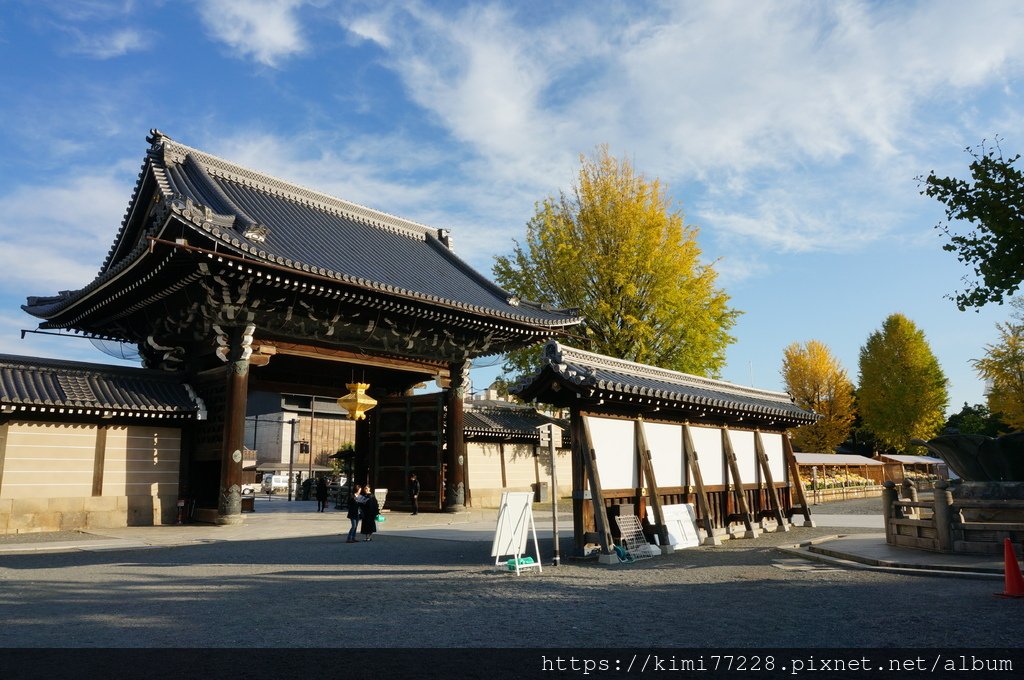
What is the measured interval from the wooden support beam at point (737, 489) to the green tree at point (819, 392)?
3597 centimetres

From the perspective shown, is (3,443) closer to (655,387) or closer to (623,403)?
(623,403)

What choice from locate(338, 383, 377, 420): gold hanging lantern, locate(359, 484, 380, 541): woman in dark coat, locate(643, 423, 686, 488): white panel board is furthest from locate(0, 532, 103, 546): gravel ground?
locate(643, 423, 686, 488): white panel board

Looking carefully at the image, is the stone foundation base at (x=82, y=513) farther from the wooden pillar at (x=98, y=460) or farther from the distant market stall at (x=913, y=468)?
the distant market stall at (x=913, y=468)

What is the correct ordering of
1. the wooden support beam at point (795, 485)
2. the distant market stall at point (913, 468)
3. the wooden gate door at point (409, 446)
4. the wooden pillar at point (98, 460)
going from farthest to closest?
the distant market stall at point (913, 468) < the wooden gate door at point (409, 446) < the wooden support beam at point (795, 485) < the wooden pillar at point (98, 460)

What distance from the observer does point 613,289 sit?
91.9 feet

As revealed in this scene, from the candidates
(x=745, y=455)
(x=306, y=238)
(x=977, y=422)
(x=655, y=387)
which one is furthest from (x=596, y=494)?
(x=977, y=422)

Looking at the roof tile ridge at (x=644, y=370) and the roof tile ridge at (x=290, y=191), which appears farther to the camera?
the roof tile ridge at (x=290, y=191)

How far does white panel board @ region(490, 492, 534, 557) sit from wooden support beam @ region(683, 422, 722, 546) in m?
5.33

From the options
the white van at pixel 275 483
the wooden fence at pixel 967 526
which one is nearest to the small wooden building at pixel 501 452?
the wooden fence at pixel 967 526

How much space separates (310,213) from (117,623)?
19.7 metres

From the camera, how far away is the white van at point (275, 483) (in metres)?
48.1

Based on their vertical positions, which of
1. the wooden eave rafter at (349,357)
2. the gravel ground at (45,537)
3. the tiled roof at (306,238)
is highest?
the tiled roof at (306,238)

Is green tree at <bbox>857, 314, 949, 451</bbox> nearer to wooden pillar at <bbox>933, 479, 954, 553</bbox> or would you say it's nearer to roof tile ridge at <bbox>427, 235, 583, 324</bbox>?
roof tile ridge at <bbox>427, 235, 583, 324</bbox>

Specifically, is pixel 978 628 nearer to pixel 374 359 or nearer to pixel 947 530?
pixel 947 530
